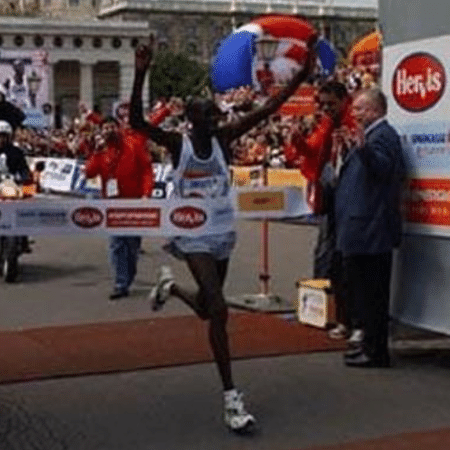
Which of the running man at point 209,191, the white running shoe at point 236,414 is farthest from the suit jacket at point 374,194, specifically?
the white running shoe at point 236,414

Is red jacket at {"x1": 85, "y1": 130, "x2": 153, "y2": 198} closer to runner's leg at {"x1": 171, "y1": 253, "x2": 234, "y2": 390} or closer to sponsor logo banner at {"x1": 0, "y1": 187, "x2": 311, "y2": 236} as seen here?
sponsor logo banner at {"x1": 0, "y1": 187, "x2": 311, "y2": 236}

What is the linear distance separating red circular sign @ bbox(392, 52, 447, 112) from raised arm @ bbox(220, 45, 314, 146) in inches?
37.7

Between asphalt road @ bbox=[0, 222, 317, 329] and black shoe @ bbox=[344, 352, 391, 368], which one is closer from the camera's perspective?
black shoe @ bbox=[344, 352, 391, 368]

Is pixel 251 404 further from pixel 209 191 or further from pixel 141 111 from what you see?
pixel 141 111

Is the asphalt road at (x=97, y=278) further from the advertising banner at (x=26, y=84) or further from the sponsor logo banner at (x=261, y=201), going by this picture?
the advertising banner at (x=26, y=84)

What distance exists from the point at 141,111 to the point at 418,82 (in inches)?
88.2

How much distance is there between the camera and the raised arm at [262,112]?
24.7 ft

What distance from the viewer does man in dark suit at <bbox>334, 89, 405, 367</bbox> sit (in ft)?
27.9

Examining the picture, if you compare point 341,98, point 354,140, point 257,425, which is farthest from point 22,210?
point 341,98

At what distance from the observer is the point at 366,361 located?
8.76 m

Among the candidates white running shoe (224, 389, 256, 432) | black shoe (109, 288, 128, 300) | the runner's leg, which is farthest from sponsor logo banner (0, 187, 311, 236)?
black shoe (109, 288, 128, 300)

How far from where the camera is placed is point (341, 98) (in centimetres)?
980

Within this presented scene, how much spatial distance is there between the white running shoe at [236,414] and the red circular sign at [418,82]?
8.21 feet

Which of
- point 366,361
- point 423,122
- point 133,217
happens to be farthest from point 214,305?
point 423,122
